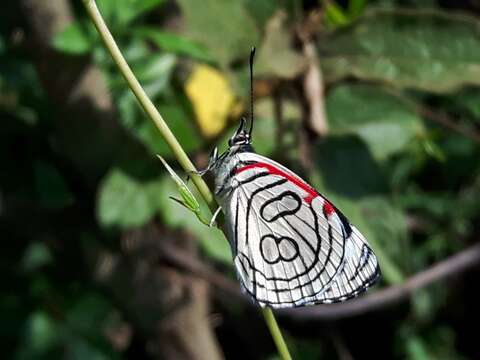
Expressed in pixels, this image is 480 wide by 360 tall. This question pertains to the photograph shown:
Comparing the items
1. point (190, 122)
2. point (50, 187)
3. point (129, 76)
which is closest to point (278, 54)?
point (190, 122)

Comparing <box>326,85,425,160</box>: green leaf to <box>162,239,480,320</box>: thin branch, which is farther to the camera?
<box>162,239,480,320</box>: thin branch

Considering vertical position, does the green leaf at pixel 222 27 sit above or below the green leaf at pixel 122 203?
above

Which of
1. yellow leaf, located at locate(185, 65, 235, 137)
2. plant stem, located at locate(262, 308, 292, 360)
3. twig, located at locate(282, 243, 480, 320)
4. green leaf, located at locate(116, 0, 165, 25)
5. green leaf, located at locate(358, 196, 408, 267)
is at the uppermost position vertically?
green leaf, located at locate(116, 0, 165, 25)

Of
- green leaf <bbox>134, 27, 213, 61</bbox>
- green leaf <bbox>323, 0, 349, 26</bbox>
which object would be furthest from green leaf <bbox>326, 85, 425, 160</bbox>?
green leaf <bbox>134, 27, 213, 61</bbox>

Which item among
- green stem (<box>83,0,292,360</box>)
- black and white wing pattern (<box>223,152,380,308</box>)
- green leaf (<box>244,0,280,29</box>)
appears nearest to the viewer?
green stem (<box>83,0,292,360</box>)

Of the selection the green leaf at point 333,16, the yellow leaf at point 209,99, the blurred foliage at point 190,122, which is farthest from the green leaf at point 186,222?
the green leaf at point 333,16

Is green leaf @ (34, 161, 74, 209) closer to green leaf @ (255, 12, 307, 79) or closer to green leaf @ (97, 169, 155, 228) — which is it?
green leaf @ (97, 169, 155, 228)

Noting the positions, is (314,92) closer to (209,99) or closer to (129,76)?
(209,99)

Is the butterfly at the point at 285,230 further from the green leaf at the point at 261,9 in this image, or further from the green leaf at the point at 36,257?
the green leaf at the point at 36,257

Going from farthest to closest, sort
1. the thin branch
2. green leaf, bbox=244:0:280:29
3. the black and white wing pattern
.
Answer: the thin branch, green leaf, bbox=244:0:280:29, the black and white wing pattern
